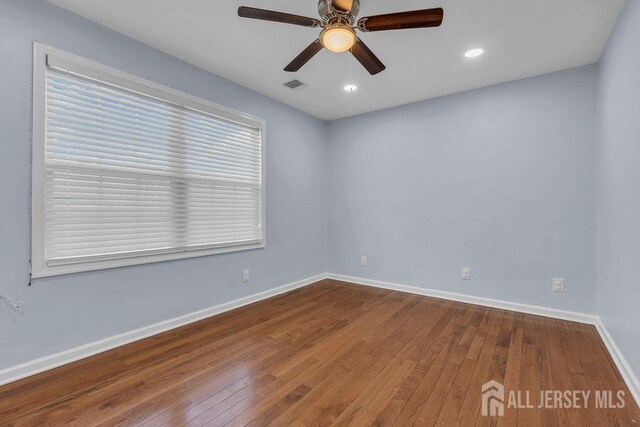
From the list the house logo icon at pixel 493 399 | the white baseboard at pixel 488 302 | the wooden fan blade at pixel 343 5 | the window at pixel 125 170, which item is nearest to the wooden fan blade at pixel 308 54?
the wooden fan blade at pixel 343 5

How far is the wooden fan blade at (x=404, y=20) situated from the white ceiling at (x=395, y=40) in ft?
1.42

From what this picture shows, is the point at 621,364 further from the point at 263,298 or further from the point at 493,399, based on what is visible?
the point at 263,298

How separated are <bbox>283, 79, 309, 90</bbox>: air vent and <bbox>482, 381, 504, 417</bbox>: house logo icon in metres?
3.23

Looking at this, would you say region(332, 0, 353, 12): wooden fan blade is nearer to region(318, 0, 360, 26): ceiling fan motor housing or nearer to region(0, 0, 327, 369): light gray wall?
region(318, 0, 360, 26): ceiling fan motor housing

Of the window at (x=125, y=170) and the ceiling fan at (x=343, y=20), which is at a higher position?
the ceiling fan at (x=343, y=20)

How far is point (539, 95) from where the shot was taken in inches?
121

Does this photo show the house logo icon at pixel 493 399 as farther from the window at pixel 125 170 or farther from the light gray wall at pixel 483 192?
the window at pixel 125 170

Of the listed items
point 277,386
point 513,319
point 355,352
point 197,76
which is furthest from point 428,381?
point 197,76

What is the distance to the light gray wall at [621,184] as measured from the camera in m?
1.77

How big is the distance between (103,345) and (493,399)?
2819 millimetres

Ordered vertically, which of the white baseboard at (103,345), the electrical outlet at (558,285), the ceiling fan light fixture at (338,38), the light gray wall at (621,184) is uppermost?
the ceiling fan light fixture at (338,38)

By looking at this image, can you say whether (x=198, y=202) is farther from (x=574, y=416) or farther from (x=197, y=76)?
(x=574, y=416)

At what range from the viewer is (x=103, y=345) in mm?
2277

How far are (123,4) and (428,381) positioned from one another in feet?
11.1
